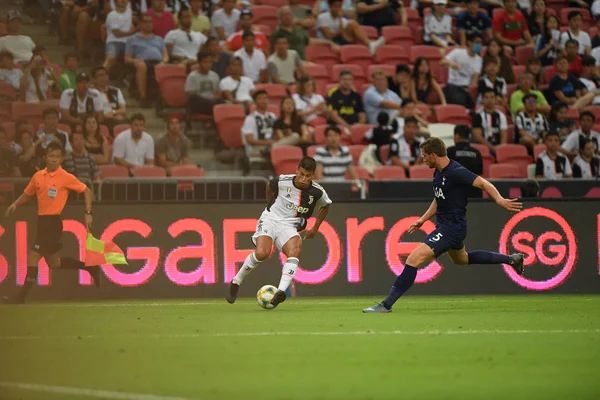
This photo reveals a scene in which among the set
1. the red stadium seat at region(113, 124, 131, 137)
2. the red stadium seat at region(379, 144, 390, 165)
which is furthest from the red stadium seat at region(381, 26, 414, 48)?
the red stadium seat at region(113, 124, 131, 137)

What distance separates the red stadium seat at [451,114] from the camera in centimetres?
2085

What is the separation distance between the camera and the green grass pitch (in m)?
6.62

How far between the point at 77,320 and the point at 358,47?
12.0 metres

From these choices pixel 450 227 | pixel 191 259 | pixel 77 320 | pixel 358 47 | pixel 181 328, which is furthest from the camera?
pixel 358 47

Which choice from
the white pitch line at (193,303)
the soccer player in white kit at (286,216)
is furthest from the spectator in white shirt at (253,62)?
the soccer player in white kit at (286,216)

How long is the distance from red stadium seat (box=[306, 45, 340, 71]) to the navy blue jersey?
989 cm

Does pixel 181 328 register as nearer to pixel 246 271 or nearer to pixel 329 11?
pixel 246 271

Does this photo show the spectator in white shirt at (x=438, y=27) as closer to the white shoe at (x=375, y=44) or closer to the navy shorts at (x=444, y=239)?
the white shoe at (x=375, y=44)

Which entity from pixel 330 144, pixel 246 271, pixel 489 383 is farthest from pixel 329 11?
pixel 489 383

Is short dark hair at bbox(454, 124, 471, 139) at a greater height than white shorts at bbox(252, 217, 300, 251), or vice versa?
short dark hair at bbox(454, 124, 471, 139)

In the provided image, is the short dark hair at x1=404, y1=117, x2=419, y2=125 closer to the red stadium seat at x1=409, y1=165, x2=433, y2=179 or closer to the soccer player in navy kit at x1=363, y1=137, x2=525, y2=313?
the red stadium seat at x1=409, y1=165, x2=433, y2=179

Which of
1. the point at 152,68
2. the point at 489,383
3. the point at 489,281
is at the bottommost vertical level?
the point at 489,281

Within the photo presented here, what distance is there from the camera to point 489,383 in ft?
22.5

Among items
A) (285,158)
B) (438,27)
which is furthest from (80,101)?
(438,27)
